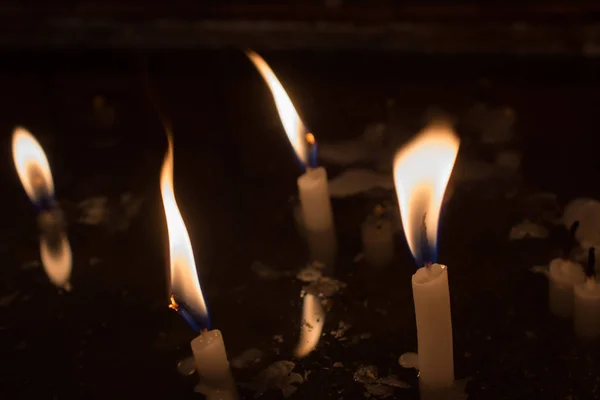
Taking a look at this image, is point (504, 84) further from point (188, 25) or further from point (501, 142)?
point (188, 25)

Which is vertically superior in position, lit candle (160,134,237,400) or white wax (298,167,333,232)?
white wax (298,167,333,232)

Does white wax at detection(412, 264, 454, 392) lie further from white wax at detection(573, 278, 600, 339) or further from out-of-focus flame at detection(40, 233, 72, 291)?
out-of-focus flame at detection(40, 233, 72, 291)

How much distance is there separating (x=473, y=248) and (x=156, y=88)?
720 millimetres

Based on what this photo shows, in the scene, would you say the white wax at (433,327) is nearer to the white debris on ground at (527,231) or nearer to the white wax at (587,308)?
the white wax at (587,308)

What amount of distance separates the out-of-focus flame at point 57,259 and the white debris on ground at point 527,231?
55cm

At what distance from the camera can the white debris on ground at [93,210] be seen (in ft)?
3.49

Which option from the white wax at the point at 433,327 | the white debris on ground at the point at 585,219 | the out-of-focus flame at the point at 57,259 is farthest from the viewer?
the out-of-focus flame at the point at 57,259

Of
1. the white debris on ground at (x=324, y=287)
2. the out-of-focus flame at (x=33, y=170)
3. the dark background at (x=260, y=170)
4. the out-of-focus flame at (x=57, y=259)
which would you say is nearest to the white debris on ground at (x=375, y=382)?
the dark background at (x=260, y=170)

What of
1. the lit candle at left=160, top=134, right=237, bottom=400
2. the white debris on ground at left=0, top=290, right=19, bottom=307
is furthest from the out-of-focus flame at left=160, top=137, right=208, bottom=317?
the white debris on ground at left=0, top=290, right=19, bottom=307

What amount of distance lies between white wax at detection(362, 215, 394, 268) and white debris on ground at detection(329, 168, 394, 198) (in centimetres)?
11

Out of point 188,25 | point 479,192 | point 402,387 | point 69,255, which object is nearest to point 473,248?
point 479,192

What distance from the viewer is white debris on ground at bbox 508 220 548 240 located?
2.97 feet

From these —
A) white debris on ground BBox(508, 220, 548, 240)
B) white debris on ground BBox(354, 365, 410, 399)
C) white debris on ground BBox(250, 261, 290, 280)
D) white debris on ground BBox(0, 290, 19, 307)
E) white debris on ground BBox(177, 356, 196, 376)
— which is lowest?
white debris on ground BBox(354, 365, 410, 399)

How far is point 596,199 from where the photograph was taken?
0.94m
